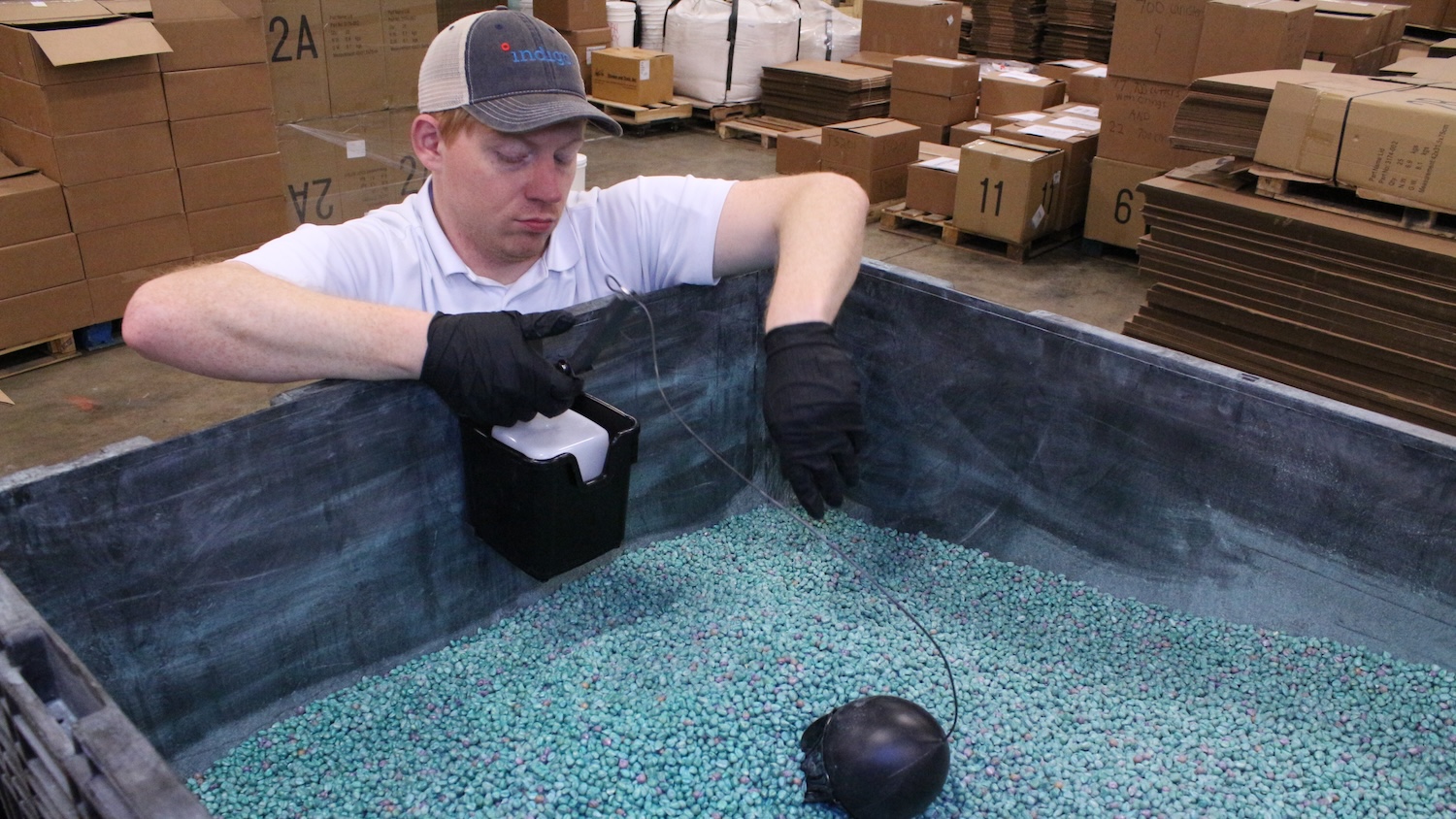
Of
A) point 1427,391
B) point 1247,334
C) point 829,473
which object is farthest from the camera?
point 1247,334

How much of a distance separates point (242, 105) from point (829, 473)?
290 centimetres

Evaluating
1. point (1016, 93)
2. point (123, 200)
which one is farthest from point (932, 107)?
point (123, 200)

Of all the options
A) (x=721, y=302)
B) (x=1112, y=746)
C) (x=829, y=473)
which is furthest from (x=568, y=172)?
(x=1112, y=746)

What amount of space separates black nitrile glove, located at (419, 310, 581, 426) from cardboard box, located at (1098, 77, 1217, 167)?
141 inches

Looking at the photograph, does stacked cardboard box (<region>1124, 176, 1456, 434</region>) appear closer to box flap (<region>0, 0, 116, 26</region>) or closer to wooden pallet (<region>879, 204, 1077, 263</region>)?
wooden pallet (<region>879, 204, 1077, 263</region>)

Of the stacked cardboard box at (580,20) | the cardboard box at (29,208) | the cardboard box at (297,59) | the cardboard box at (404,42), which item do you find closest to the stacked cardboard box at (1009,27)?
the stacked cardboard box at (580,20)

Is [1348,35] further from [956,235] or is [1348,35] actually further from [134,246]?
[134,246]

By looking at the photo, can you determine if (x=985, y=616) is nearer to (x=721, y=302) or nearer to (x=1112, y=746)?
(x=1112, y=746)

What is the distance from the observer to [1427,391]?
114 inches

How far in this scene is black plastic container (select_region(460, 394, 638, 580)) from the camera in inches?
49.6

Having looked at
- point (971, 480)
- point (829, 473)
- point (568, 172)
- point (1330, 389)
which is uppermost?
point (568, 172)

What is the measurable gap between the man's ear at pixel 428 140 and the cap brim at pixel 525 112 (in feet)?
0.31

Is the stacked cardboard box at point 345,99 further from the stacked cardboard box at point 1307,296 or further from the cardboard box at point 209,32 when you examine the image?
the stacked cardboard box at point 1307,296

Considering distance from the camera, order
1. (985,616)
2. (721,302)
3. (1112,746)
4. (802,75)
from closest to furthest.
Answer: (1112,746) → (985,616) → (721,302) → (802,75)
